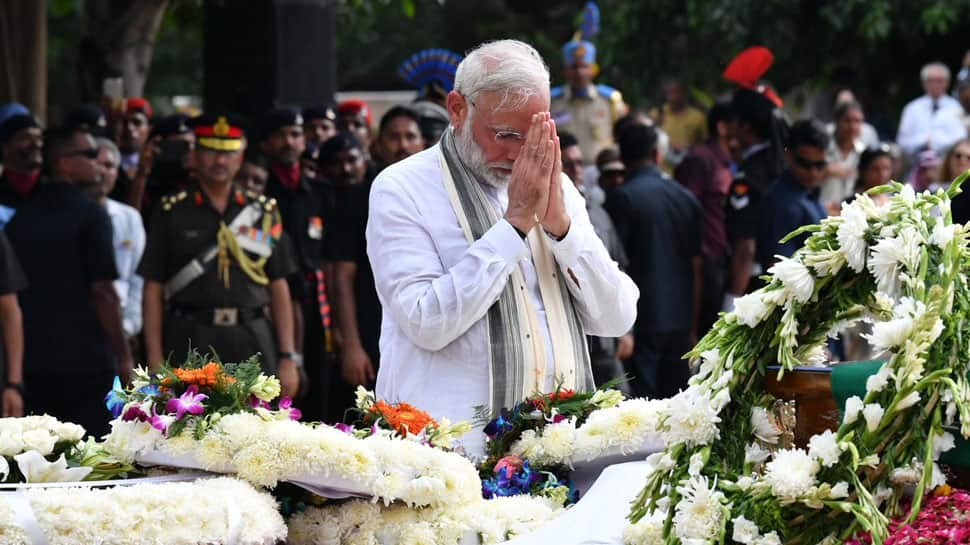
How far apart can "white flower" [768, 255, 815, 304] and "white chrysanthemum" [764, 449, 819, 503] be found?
0.33m

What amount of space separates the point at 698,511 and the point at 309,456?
3.12 feet

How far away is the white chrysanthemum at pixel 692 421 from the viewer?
334 centimetres

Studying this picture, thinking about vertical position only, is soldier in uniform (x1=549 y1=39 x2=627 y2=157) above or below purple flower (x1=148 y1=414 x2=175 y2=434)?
above

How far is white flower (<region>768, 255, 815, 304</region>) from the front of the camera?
334cm

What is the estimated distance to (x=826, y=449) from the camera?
313cm

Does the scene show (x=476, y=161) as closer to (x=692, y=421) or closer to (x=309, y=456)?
(x=309, y=456)

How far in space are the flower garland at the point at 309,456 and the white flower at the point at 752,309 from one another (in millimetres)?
875

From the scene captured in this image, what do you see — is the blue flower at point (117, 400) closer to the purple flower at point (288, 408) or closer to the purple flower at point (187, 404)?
the purple flower at point (187, 404)

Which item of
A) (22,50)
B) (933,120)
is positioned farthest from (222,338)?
(933,120)

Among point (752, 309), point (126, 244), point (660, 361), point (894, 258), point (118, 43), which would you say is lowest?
point (660, 361)

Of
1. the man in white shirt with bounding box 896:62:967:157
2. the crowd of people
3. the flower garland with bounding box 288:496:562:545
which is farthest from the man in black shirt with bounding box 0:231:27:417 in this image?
the man in white shirt with bounding box 896:62:967:157

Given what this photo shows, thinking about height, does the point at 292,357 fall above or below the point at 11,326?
below

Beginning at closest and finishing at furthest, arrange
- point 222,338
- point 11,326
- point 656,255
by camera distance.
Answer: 1. point 11,326
2. point 222,338
3. point 656,255

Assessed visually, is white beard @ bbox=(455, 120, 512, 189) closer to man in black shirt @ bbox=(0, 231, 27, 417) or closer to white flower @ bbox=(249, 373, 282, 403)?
white flower @ bbox=(249, 373, 282, 403)
